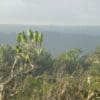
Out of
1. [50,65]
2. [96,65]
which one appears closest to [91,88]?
[96,65]

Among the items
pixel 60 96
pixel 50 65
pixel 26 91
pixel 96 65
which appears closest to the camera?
pixel 60 96

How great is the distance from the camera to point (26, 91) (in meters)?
39.6

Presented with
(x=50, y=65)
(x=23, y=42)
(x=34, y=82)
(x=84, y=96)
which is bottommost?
(x=50, y=65)

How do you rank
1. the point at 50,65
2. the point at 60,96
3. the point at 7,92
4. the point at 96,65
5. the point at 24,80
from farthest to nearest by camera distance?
the point at 50,65 < the point at 96,65 < the point at 24,80 < the point at 60,96 < the point at 7,92

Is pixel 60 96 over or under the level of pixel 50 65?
over

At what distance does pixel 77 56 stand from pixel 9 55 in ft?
45.5

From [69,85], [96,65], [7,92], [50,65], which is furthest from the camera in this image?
[50,65]

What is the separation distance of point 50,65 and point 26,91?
40.6 metres

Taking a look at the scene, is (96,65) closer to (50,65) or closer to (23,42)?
(50,65)

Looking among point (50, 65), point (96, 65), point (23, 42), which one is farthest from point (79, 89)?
point (50, 65)

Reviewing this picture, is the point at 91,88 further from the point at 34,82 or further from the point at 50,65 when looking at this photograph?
the point at 50,65

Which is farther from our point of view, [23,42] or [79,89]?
[79,89]

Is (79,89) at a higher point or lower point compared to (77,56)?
higher

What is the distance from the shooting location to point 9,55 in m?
83.1
